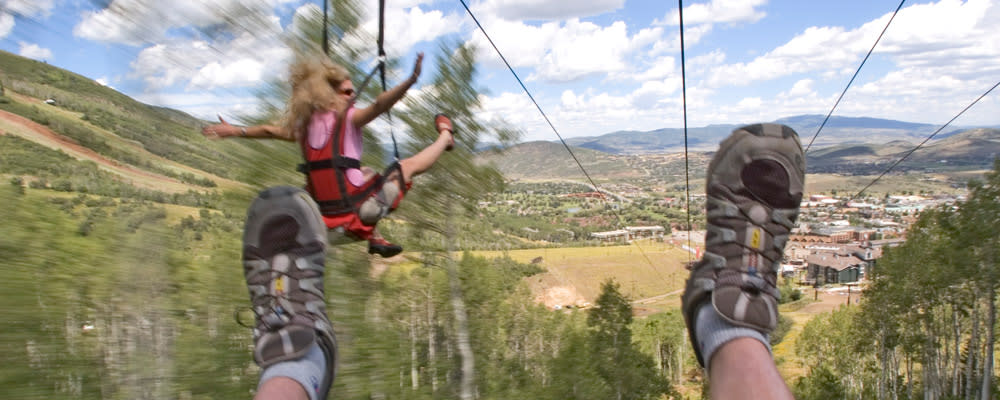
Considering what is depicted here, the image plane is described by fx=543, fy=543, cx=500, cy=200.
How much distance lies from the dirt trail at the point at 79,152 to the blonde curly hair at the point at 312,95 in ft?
6.38

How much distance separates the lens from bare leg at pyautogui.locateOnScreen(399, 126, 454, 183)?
2.66m

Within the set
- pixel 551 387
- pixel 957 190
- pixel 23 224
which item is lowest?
pixel 551 387

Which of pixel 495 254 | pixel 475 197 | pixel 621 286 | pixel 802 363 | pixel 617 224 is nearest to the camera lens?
pixel 475 197

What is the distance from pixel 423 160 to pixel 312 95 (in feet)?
2.01

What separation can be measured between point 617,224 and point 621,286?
502cm

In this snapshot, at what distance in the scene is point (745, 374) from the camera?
164cm

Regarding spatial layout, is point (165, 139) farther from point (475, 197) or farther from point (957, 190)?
point (957, 190)

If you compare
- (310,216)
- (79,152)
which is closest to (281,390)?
(310,216)

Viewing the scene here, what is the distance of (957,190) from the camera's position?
1769 cm

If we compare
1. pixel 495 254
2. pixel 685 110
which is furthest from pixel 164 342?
pixel 495 254

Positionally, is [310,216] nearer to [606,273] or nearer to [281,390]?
[281,390]

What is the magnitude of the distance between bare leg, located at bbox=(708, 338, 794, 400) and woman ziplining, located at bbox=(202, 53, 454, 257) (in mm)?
1548

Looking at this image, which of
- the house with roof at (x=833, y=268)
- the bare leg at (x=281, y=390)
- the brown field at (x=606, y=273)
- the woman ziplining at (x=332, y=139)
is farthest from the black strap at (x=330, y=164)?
the house with roof at (x=833, y=268)

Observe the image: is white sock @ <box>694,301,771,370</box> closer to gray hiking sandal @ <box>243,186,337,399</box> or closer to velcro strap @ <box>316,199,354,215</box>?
gray hiking sandal @ <box>243,186,337,399</box>
